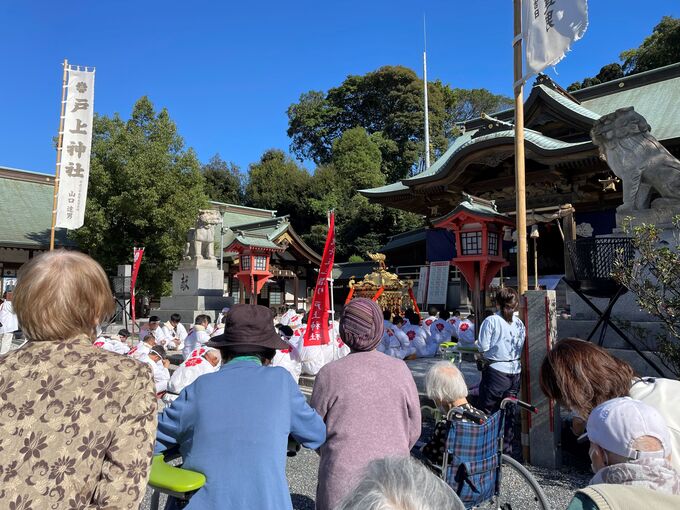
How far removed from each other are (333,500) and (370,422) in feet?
1.08

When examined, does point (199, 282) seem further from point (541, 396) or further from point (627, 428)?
point (627, 428)

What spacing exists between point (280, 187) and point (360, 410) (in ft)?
108

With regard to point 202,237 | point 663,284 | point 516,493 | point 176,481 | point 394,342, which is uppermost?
point 202,237

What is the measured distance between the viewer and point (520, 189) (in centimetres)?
439

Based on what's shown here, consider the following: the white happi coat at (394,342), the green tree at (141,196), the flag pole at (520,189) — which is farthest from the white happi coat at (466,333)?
the green tree at (141,196)

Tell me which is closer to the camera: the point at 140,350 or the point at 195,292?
the point at 140,350

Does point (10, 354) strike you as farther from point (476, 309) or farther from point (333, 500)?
point (476, 309)

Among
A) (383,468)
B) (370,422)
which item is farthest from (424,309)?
(383,468)

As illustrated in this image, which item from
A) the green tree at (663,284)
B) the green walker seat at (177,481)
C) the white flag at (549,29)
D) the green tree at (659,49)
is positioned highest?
the green tree at (659,49)

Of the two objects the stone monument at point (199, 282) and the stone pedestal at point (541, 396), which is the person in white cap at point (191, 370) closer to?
the stone pedestal at point (541, 396)

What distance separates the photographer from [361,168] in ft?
96.6

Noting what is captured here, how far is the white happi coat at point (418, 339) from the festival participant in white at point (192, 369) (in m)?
4.81

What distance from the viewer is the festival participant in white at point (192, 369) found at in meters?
4.89

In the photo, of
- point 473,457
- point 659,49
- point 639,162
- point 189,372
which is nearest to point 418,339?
point 639,162
